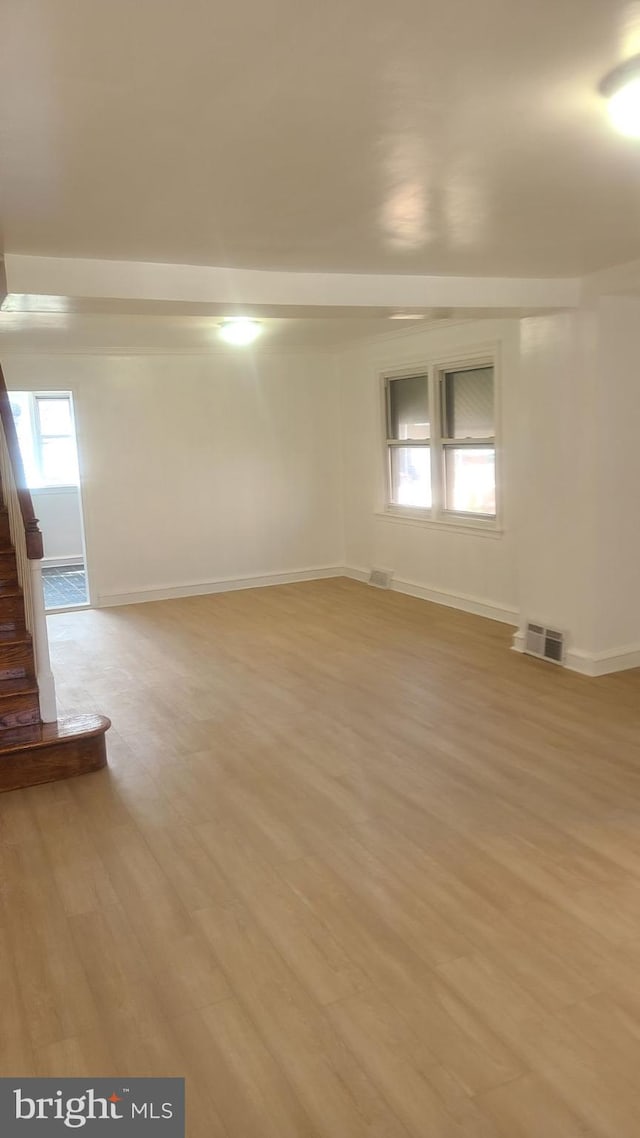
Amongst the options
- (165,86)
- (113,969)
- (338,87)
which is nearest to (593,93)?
(338,87)

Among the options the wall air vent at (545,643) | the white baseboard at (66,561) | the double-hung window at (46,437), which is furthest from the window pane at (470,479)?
the white baseboard at (66,561)

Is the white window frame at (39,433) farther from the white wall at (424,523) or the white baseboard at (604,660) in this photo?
the white baseboard at (604,660)

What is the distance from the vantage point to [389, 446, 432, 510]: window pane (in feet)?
23.6

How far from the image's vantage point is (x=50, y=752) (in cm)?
377

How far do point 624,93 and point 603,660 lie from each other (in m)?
3.64

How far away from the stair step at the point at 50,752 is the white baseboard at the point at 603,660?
2890mm

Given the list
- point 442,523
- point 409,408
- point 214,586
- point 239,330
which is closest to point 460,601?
point 442,523

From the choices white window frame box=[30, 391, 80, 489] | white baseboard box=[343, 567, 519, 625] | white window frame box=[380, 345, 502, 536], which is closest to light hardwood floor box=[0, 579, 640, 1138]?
white baseboard box=[343, 567, 519, 625]

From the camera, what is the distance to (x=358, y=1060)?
80.4 inches

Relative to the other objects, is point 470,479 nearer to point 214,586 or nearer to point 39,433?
point 214,586

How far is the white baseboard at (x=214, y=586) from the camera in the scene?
7.62 metres

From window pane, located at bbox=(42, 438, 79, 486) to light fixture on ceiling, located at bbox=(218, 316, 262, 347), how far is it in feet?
13.2

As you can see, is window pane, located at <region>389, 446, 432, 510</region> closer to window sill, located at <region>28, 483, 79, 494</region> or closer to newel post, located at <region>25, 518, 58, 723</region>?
newel post, located at <region>25, 518, 58, 723</region>

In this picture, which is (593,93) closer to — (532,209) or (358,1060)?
(532,209)
